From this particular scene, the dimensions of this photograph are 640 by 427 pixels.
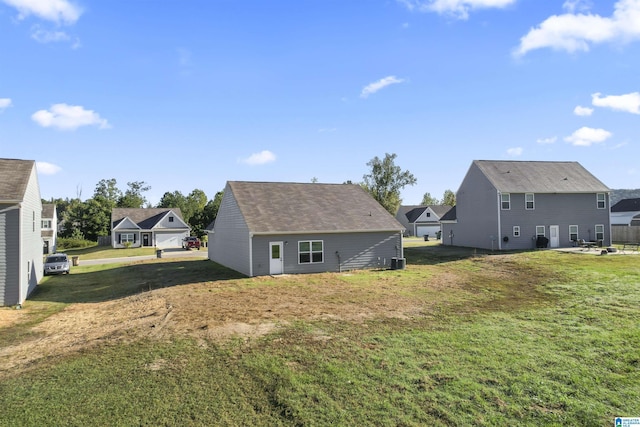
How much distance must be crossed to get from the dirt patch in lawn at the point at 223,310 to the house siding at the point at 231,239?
9.58 feet

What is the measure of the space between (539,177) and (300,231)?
2616 centimetres

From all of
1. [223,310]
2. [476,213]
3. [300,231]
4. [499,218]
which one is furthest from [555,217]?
[223,310]

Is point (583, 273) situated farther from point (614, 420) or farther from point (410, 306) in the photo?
point (614, 420)

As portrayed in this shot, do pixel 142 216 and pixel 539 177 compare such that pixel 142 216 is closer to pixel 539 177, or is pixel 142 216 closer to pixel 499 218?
pixel 499 218

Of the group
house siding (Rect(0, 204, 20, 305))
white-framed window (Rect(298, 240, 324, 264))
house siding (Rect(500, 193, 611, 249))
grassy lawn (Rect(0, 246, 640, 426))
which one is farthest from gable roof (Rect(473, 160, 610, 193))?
house siding (Rect(0, 204, 20, 305))

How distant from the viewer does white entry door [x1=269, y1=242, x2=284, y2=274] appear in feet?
71.5

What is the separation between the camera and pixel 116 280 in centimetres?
2252

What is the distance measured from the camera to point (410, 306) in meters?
13.5

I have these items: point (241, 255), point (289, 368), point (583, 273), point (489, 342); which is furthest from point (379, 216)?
point (289, 368)

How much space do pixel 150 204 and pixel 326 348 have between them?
107 metres

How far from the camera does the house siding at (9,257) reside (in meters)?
14.9

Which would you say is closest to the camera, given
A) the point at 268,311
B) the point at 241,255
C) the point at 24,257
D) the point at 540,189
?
the point at 268,311

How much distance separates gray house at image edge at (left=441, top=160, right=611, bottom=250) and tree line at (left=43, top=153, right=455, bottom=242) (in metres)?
37.9

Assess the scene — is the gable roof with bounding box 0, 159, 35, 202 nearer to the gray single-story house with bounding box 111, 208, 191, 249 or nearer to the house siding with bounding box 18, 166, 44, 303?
the house siding with bounding box 18, 166, 44, 303
